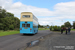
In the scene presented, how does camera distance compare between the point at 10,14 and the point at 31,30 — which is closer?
the point at 31,30

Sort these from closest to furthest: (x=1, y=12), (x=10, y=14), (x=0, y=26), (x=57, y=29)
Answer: (x=57, y=29) → (x=0, y=26) → (x=1, y=12) → (x=10, y=14)

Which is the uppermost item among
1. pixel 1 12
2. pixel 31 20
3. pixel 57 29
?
pixel 1 12

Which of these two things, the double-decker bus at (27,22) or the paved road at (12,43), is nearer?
the paved road at (12,43)

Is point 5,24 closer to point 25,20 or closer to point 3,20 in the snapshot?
point 3,20

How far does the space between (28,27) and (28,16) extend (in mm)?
2062

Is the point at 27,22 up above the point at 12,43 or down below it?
above

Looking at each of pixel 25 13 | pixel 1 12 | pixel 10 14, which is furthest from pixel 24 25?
pixel 10 14

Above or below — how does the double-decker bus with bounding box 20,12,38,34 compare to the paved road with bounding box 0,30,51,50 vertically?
above

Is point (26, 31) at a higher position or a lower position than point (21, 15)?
lower

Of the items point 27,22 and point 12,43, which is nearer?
point 12,43

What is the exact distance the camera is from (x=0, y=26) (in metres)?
47.7

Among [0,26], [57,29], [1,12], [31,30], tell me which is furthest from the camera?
[1,12]

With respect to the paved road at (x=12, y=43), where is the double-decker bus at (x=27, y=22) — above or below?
above

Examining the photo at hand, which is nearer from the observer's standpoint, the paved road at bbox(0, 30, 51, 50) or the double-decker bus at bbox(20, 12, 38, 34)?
the paved road at bbox(0, 30, 51, 50)
